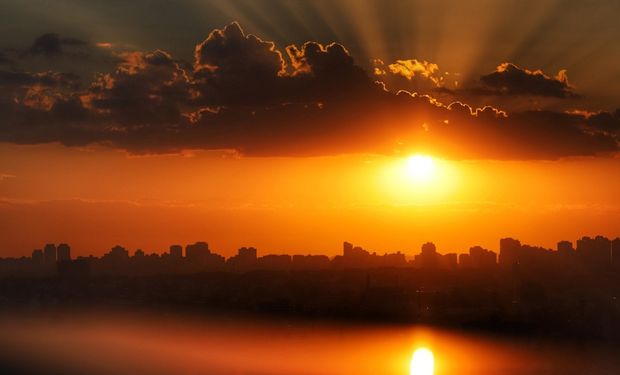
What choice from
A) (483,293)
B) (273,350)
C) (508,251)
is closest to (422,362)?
(273,350)

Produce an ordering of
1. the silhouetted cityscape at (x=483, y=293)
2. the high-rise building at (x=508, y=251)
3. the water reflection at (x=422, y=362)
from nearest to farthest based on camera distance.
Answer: the water reflection at (x=422, y=362), the silhouetted cityscape at (x=483, y=293), the high-rise building at (x=508, y=251)

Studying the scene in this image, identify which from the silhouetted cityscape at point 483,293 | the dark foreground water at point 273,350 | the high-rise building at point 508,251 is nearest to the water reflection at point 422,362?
the dark foreground water at point 273,350

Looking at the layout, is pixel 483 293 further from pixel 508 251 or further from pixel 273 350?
pixel 273 350

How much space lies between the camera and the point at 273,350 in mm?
127250

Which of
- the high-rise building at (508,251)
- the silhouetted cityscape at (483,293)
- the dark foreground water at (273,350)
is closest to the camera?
the dark foreground water at (273,350)

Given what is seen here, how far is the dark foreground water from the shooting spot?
10956 centimetres

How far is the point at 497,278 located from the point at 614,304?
3514 cm

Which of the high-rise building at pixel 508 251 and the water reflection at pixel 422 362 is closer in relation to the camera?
the water reflection at pixel 422 362

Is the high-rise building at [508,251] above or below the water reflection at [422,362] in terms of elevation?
above

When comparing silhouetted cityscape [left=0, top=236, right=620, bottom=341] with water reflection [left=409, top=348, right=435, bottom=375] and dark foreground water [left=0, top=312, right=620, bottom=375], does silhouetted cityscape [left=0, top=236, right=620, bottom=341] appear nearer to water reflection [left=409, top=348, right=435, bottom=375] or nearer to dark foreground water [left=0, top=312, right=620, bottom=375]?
dark foreground water [left=0, top=312, right=620, bottom=375]

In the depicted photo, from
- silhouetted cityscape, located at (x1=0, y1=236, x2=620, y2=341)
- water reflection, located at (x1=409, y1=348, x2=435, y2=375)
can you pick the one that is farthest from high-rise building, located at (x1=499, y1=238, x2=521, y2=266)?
water reflection, located at (x1=409, y1=348, x2=435, y2=375)

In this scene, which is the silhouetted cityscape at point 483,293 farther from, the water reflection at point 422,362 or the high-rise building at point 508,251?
the water reflection at point 422,362

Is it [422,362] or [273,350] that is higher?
[273,350]

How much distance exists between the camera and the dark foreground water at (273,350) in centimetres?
10956
